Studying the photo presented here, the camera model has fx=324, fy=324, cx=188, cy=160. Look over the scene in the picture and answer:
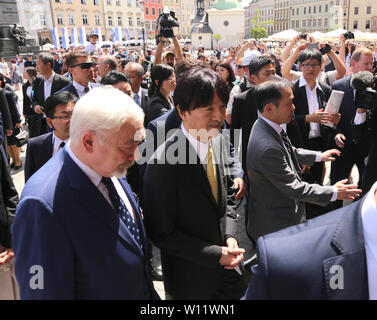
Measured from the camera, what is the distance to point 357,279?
35.2 inches

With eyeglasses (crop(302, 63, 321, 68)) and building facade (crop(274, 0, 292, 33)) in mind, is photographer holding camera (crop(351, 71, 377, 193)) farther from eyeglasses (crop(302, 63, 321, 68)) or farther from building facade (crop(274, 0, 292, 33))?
building facade (crop(274, 0, 292, 33))

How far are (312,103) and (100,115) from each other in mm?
3317

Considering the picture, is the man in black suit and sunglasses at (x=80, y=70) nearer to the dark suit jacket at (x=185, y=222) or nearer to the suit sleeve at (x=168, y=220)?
the dark suit jacket at (x=185, y=222)

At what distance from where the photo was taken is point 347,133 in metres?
3.93

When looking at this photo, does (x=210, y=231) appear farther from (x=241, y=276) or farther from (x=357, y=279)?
(x=357, y=279)

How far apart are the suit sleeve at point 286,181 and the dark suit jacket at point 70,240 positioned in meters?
1.39

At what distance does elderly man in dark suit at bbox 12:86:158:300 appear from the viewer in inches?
50.0

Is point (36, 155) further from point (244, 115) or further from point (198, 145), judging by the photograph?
point (244, 115)

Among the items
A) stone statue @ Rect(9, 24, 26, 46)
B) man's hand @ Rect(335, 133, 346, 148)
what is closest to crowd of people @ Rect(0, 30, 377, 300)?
man's hand @ Rect(335, 133, 346, 148)

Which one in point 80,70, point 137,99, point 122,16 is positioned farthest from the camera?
point 122,16

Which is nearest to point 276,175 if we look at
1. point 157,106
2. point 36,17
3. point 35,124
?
point 157,106

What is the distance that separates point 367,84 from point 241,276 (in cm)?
208

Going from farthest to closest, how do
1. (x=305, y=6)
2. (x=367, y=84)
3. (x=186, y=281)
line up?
(x=305, y=6)
(x=367, y=84)
(x=186, y=281)
